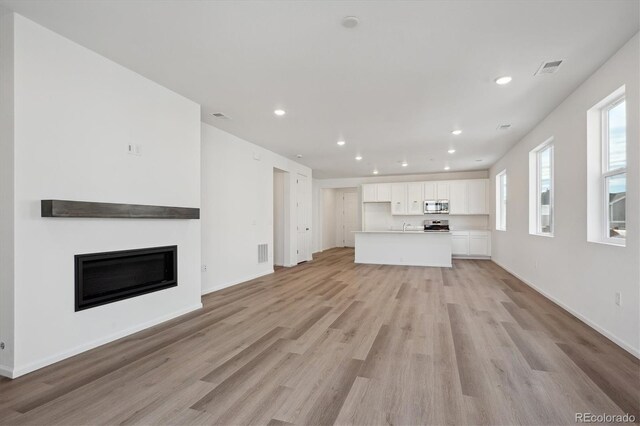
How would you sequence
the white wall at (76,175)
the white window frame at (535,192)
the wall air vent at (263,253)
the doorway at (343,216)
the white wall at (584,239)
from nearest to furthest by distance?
the white wall at (76,175)
the white wall at (584,239)
the white window frame at (535,192)
the wall air vent at (263,253)
the doorway at (343,216)

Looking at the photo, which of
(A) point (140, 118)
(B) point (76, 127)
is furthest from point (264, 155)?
(B) point (76, 127)

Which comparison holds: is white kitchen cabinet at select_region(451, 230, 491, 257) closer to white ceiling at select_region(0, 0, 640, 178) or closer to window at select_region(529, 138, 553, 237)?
window at select_region(529, 138, 553, 237)

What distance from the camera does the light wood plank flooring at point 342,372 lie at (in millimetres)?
1904

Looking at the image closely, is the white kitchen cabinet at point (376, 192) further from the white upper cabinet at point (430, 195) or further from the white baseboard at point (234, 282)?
the white baseboard at point (234, 282)

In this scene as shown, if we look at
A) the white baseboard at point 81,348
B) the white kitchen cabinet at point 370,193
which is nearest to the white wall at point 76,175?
the white baseboard at point 81,348

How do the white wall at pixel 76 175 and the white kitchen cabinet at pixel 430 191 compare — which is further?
the white kitchen cabinet at pixel 430 191

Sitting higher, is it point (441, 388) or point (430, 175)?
point (430, 175)

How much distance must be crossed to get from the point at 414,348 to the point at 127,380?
2.31m

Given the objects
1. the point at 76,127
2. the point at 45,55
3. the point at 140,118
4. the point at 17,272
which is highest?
the point at 45,55

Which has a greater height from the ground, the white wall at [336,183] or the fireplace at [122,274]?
the white wall at [336,183]

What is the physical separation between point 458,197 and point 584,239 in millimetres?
6181

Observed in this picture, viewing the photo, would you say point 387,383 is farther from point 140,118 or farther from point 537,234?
point 537,234

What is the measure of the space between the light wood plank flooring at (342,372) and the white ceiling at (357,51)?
2.65m

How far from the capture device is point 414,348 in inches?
112
